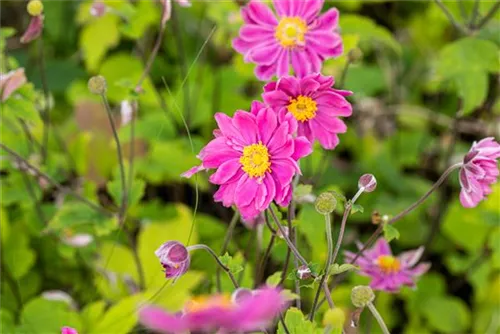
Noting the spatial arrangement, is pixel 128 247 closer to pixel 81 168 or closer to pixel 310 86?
pixel 81 168

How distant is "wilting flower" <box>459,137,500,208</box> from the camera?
0.94m

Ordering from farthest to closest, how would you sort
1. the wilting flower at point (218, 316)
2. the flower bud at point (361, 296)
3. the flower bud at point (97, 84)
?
the flower bud at point (97, 84) → the flower bud at point (361, 296) → the wilting flower at point (218, 316)

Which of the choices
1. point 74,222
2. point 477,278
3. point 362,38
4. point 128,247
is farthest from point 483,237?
point 74,222

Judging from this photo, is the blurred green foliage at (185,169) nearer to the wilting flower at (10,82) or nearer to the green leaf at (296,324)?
the wilting flower at (10,82)

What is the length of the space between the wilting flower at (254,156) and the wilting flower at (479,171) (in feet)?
0.81

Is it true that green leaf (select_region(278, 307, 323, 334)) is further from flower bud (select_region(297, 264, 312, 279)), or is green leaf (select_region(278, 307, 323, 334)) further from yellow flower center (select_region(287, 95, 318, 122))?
yellow flower center (select_region(287, 95, 318, 122))

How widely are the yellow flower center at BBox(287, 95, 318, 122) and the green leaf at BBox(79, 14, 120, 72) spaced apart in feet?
3.34

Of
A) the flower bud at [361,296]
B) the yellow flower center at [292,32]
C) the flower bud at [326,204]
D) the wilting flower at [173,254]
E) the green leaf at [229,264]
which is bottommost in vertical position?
the green leaf at [229,264]

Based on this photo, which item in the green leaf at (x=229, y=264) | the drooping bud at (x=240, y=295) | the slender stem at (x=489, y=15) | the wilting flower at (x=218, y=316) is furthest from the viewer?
the slender stem at (x=489, y=15)

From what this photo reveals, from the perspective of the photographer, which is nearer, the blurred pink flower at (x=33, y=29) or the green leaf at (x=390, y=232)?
the green leaf at (x=390, y=232)

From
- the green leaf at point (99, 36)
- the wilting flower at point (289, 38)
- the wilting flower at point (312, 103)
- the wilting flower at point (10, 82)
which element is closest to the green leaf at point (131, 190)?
the wilting flower at point (10, 82)

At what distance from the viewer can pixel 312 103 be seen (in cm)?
95

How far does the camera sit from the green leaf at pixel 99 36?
6.00ft

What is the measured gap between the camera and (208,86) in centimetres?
182
